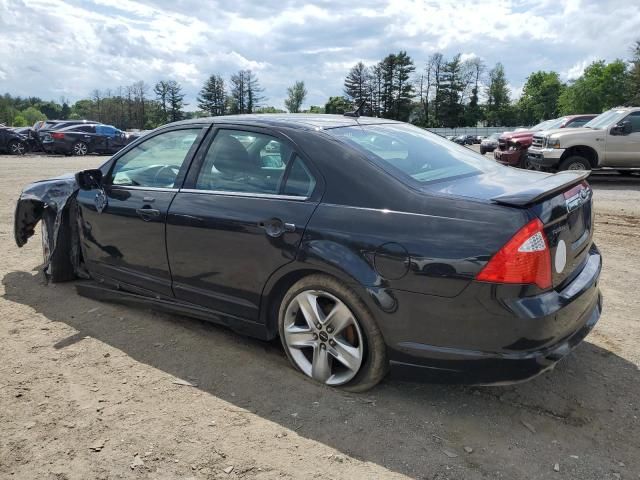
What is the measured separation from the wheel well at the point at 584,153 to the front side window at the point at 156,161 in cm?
1074

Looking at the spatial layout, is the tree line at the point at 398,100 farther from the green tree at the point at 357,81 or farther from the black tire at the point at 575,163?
the black tire at the point at 575,163

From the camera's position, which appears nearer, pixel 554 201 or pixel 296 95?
pixel 554 201

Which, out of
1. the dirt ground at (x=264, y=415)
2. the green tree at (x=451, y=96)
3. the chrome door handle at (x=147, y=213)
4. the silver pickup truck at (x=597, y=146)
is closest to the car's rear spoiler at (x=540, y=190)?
the dirt ground at (x=264, y=415)

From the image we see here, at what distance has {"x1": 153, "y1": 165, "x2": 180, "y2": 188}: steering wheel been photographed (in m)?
3.82

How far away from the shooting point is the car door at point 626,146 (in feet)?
40.3

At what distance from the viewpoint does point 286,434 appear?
2.76 metres

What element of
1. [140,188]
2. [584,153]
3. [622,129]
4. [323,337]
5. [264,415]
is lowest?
[264,415]

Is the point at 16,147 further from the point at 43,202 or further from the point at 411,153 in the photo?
the point at 411,153

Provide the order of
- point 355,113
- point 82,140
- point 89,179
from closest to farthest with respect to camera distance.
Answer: point 355,113
point 89,179
point 82,140

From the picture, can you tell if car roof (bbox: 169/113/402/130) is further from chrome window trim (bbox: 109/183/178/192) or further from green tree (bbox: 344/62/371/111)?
green tree (bbox: 344/62/371/111)

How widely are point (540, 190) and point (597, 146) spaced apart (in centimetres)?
1118

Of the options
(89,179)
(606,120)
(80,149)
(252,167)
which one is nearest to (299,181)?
A: (252,167)

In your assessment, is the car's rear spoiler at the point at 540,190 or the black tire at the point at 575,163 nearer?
the car's rear spoiler at the point at 540,190

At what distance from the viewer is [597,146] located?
12359 mm
